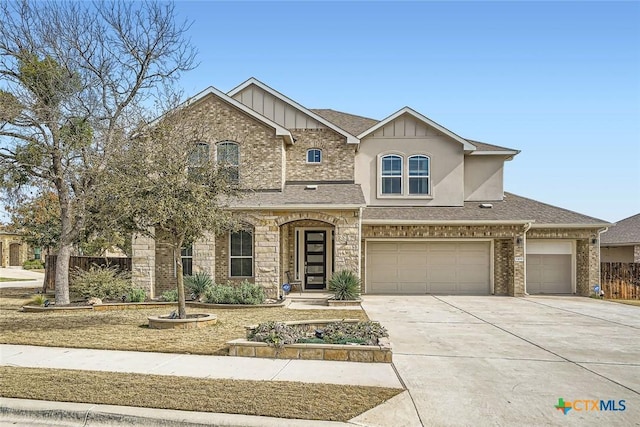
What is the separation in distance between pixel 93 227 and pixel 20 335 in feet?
20.7

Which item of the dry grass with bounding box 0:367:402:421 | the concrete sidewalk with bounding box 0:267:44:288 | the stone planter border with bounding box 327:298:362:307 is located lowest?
the concrete sidewalk with bounding box 0:267:44:288

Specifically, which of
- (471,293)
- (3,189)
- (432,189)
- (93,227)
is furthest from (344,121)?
(3,189)

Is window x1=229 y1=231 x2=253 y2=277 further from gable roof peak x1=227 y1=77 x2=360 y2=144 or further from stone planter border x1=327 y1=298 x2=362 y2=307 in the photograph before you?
gable roof peak x1=227 y1=77 x2=360 y2=144

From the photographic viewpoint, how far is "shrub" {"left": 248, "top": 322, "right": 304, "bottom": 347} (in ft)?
28.5

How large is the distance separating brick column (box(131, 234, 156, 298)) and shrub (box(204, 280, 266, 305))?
2947 mm

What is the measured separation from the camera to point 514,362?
843cm

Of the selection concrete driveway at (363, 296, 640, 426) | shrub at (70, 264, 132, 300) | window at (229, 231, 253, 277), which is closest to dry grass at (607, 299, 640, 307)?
concrete driveway at (363, 296, 640, 426)

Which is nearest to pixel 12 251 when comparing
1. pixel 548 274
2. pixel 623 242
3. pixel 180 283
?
pixel 180 283

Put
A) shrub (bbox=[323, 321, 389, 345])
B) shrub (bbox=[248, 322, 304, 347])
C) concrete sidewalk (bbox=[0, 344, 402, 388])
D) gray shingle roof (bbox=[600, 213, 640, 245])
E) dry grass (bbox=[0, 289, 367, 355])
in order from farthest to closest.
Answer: gray shingle roof (bbox=[600, 213, 640, 245]), dry grass (bbox=[0, 289, 367, 355]), shrub (bbox=[323, 321, 389, 345]), shrub (bbox=[248, 322, 304, 347]), concrete sidewalk (bbox=[0, 344, 402, 388])

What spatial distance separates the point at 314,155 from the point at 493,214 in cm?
763

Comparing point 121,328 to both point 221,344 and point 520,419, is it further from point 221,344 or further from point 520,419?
point 520,419

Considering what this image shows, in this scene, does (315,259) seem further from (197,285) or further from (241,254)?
(197,285)

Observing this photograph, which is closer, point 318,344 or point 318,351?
point 318,351

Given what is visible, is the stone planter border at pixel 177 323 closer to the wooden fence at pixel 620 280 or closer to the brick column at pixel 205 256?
the brick column at pixel 205 256
